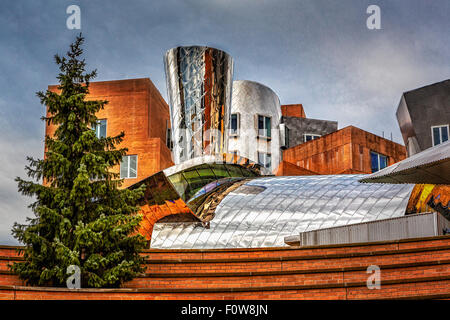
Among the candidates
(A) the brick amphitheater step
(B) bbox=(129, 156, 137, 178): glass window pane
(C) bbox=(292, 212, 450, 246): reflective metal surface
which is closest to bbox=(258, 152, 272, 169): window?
(B) bbox=(129, 156, 137, 178): glass window pane

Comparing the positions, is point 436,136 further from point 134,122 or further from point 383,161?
point 134,122

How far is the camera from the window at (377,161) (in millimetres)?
37312

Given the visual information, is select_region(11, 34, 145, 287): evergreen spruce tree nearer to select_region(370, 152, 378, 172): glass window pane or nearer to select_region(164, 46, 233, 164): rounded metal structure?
select_region(164, 46, 233, 164): rounded metal structure

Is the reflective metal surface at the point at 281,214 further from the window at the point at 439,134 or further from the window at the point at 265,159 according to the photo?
the window at the point at 265,159

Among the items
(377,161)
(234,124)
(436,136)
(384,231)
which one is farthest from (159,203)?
(234,124)

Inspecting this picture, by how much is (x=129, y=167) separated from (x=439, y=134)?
1624cm

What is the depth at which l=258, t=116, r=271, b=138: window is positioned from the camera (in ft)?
139

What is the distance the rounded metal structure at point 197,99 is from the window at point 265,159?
33.1 ft

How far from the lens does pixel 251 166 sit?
2739 cm

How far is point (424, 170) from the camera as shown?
13.8 metres

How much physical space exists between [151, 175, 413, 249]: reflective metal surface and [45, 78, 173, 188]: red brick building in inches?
501
